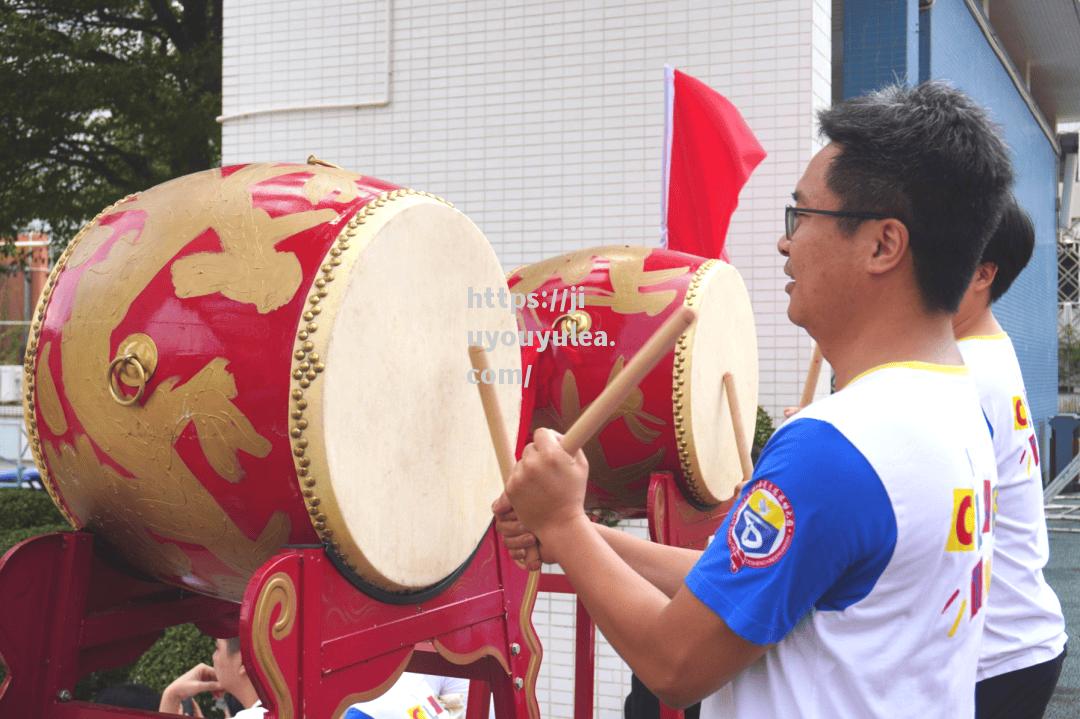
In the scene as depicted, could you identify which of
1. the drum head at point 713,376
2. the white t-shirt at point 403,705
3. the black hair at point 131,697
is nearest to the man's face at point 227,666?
the white t-shirt at point 403,705

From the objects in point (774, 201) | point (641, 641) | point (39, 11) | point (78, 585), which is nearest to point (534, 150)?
point (774, 201)

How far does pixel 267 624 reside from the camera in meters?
1.46

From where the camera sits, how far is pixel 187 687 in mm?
2600

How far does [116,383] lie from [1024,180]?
9.94 metres

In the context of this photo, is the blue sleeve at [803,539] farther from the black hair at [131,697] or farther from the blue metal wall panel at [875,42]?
the blue metal wall panel at [875,42]

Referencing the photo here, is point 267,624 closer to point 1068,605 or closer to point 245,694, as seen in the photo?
point 245,694

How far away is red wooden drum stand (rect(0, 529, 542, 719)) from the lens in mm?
1488

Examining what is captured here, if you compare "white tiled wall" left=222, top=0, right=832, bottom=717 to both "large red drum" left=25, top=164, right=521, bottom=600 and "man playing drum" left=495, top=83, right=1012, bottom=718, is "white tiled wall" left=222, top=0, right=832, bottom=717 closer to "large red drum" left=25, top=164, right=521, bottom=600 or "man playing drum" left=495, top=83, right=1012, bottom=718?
"large red drum" left=25, top=164, right=521, bottom=600

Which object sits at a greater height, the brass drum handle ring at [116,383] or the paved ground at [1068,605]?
the brass drum handle ring at [116,383]

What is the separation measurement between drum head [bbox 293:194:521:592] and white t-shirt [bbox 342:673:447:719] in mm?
567

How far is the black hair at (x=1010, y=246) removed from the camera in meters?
2.17

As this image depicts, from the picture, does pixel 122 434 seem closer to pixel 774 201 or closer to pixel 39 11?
pixel 774 201

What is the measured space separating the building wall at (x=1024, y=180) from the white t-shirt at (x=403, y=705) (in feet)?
14.4

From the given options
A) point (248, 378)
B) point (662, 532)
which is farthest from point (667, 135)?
point (248, 378)
